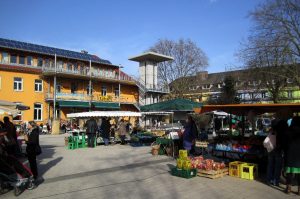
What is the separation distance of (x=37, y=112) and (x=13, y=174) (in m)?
31.0

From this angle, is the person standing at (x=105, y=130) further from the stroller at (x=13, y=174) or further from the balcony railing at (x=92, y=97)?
the balcony railing at (x=92, y=97)

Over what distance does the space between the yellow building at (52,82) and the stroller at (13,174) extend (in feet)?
94.1

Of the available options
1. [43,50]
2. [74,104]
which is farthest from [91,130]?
[43,50]

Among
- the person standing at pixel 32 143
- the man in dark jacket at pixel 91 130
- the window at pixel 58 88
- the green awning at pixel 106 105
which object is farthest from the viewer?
the green awning at pixel 106 105

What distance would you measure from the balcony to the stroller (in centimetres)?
3046

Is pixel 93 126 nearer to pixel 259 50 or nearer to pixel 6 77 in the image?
pixel 259 50

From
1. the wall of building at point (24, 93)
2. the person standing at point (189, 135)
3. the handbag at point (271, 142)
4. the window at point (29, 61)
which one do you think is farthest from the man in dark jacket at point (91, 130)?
the window at point (29, 61)

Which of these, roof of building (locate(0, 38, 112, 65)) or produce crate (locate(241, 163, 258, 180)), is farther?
roof of building (locate(0, 38, 112, 65))

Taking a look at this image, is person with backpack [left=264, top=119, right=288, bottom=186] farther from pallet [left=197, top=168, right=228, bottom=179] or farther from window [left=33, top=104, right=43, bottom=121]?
window [left=33, top=104, right=43, bottom=121]

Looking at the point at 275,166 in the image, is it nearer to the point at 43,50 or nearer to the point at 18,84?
the point at 18,84

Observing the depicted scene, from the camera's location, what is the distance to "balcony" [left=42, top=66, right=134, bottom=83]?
37350 millimetres

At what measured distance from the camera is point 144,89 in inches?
Result: 1671

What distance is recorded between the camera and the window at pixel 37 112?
3692 cm

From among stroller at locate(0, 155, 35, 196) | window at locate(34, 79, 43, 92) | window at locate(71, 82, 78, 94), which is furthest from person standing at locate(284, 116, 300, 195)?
window at locate(71, 82, 78, 94)
